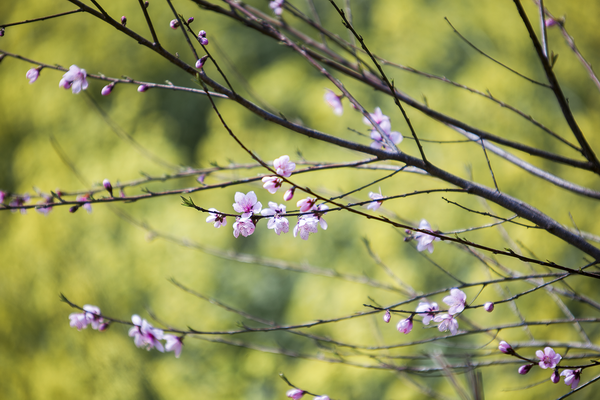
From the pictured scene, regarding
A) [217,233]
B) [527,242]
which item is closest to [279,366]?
[217,233]

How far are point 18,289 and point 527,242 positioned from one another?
1.76 m

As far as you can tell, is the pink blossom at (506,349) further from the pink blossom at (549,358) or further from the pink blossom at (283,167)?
the pink blossom at (283,167)

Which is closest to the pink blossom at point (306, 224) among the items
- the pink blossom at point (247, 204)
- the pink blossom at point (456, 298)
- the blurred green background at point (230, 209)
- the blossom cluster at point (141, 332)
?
the pink blossom at point (247, 204)

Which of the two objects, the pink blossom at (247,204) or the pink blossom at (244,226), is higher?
the pink blossom at (247,204)

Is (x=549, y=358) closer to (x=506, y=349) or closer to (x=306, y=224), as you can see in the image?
(x=506, y=349)

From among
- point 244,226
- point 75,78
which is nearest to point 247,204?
point 244,226

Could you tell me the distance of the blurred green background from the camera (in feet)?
3.38

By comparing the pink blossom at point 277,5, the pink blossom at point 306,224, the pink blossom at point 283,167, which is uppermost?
the pink blossom at point 277,5

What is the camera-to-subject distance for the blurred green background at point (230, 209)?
1.03 meters

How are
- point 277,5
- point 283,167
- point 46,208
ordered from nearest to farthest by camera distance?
point 283,167 < point 46,208 < point 277,5

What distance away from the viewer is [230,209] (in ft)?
4.27

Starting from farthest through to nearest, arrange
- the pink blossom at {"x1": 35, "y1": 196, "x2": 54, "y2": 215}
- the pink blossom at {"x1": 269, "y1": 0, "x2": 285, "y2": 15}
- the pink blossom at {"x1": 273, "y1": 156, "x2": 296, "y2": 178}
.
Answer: the pink blossom at {"x1": 269, "y1": 0, "x2": 285, "y2": 15} → the pink blossom at {"x1": 35, "y1": 196, "x2": 54, "y2": 215} → the pink blossom at {"x1": 273, "y1": 156, "x2": 296, "y2": 178}

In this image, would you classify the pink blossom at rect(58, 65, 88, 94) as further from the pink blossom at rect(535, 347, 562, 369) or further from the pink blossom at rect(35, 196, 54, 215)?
the pink blossom at rect(535, 347, 562, 369)

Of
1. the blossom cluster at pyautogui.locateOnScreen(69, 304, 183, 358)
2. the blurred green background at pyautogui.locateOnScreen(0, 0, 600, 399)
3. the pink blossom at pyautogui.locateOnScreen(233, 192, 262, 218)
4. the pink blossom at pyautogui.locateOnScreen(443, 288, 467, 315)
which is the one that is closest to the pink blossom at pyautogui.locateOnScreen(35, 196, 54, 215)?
the blossom cluster at pyautogui.locateOnScreen(69, 304, 183, 358)
